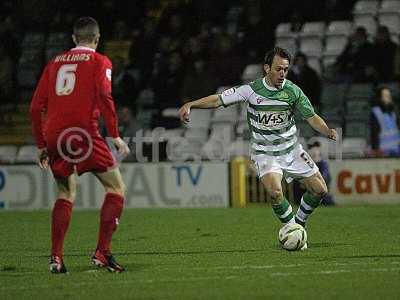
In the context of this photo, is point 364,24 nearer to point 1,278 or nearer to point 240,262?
point 240,262

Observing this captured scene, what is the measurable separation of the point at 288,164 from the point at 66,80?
3.20 m

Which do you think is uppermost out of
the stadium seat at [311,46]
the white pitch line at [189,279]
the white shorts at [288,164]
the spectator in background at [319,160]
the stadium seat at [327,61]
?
the stadium seat at [311,46]

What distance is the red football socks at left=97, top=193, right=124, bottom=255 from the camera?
895 cm

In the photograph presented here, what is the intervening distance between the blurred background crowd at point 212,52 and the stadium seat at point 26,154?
103 centimetres

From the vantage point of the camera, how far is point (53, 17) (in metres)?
24.3

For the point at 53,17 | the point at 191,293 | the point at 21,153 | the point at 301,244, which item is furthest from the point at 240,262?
the point at 53,17

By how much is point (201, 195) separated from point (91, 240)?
602 centimetres

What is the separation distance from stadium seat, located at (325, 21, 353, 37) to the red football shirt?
12.8 m

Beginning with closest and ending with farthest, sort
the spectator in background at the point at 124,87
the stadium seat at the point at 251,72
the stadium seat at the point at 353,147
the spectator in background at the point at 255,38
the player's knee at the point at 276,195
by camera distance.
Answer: the player's knee at the point at 276,195
the stadium seat at the point at 353,147
the spectator in background at the point at 124,87
the spectator in background at the point at 255,38
the stadium seat at the point at 251,72

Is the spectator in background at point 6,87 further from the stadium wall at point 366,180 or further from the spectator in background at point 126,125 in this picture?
the stadium wall at point 366,180

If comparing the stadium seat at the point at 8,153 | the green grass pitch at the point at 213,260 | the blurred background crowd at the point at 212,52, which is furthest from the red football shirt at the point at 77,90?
the stadium seat at the point at 8,153

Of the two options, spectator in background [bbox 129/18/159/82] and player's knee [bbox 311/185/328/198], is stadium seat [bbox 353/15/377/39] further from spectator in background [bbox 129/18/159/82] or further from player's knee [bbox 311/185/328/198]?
player's knee [bbox 311/185/328/198]

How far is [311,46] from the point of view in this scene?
2152 centimetres

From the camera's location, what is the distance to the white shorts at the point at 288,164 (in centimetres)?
1127
